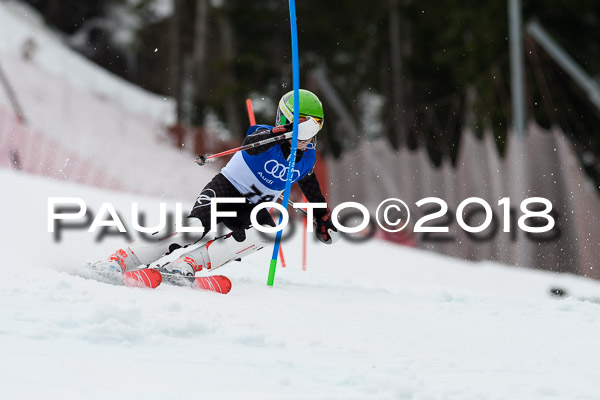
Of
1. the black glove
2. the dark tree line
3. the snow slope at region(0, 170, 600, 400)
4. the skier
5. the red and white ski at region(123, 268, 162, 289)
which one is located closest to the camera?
the snow slope at region(0, 170, 600, 400)

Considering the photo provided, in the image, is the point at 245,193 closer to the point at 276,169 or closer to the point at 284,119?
the point at 276,169

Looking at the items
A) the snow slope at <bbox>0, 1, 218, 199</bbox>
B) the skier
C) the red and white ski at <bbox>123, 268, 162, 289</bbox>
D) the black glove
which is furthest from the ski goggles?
the snow slope at <bbox>0, 1, 218, 199</bbox>

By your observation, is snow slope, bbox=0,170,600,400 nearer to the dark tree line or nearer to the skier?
the skier

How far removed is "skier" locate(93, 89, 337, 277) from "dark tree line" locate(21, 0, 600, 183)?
8505 millimetres

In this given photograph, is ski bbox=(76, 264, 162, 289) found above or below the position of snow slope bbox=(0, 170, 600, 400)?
above

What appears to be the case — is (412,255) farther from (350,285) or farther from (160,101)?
(160,101)

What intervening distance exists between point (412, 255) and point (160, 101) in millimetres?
18588

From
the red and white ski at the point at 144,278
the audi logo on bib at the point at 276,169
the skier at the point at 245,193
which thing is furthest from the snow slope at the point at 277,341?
the audi logo on bib at the point at 276,169

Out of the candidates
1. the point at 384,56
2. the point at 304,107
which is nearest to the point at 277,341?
the point at 304,107

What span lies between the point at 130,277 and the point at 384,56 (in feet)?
65.5

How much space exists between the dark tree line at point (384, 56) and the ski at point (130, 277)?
919 centimetres

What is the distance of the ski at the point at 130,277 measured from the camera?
4316mm

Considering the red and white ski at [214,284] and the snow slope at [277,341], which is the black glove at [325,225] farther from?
the red and white ski at [214,284]

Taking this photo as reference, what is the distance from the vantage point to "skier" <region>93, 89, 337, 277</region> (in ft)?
15.6
